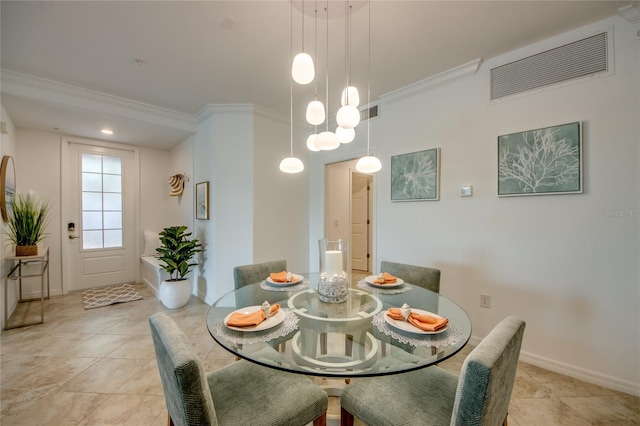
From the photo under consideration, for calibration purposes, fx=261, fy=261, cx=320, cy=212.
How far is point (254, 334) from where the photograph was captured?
118cm

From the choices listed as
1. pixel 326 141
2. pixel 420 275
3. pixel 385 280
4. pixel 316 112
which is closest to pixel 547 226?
pixel 420 275

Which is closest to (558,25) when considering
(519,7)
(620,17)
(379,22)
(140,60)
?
(620,17)

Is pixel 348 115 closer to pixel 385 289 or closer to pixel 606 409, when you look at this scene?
pixel 385 289

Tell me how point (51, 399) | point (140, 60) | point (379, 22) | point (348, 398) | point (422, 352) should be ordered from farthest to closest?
point (140, 60), point (379, 22), point (51, 399), point (348, 398), point (422, 352)

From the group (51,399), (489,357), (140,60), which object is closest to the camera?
(489,357)

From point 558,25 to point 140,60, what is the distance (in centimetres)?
344

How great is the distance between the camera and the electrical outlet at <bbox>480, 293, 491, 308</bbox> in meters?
2.38

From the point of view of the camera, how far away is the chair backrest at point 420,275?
6.52 feet

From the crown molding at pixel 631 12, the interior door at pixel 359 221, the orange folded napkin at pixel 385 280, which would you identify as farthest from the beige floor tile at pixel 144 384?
the crown molding at pixel 631 12

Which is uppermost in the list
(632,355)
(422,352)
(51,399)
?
(422,352)

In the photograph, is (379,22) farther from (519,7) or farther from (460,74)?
(460,74)

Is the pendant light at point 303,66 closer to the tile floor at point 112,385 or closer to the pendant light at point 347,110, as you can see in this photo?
the pendant light at point 347,110

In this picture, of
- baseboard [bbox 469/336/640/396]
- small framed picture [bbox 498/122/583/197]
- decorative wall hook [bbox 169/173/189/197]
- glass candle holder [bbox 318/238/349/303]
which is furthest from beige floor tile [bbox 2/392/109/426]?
small framed picture [bbox 498/122/583/197]

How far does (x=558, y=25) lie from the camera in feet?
6.36
